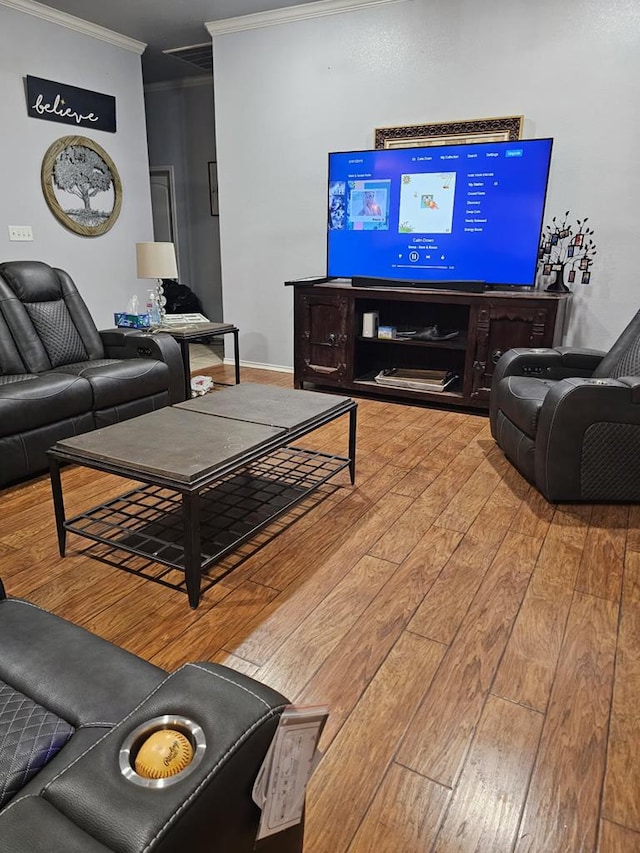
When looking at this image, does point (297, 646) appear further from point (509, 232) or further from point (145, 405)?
point (509, 232)

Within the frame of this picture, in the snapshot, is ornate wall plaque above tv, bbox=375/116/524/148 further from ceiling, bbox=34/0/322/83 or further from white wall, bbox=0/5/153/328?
white wall, bbox=0/5/153/328

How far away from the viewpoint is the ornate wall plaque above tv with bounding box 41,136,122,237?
464cm

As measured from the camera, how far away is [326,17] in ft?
14.5

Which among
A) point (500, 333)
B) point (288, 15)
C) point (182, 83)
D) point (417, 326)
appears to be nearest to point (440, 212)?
point (417, 326)

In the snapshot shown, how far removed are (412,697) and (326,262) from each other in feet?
12.8

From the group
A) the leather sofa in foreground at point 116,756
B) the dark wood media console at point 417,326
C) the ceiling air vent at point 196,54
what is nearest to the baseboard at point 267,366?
the dark wood media console at point 417,326

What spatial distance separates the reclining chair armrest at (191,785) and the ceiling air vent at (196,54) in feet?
19.2

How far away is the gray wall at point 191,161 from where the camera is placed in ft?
21.1

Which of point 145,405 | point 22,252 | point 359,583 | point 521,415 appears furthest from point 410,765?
point 22,252

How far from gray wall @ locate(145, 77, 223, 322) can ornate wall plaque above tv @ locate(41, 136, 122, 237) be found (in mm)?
1676

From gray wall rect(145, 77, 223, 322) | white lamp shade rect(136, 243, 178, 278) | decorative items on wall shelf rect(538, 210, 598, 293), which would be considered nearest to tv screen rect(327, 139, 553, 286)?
A: decorative items on wall shelf rect(538, 210, 598, 293)

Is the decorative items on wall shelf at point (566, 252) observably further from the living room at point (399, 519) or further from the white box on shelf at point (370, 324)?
the white box on shelf at point (370, 324)

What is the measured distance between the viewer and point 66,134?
4.70 meters

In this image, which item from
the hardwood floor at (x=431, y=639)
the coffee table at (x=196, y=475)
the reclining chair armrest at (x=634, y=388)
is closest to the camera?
the hardwood floor at (x=431, y=639)
